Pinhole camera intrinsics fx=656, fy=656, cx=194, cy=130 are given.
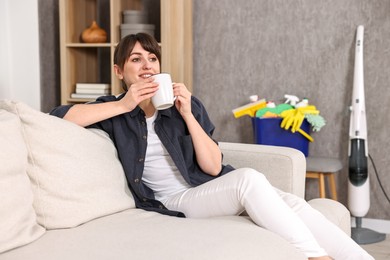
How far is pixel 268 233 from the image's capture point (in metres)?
2.03

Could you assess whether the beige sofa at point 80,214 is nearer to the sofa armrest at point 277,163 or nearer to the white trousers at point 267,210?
the white trousers at point 267,210

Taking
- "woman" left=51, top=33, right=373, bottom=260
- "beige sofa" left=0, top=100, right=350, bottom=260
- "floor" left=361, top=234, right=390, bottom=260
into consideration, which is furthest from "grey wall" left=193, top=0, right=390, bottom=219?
"beige sofa" left=0, top=100, right=350, bottom=260

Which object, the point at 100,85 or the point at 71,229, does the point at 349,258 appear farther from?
the point at 100,85

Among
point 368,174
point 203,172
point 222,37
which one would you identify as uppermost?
point 222,37

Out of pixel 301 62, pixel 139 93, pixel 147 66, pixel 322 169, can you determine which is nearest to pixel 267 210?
pixel 139 93

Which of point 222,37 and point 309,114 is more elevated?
point 222,37

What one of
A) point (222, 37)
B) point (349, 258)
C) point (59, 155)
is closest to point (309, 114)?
point (222, 37)

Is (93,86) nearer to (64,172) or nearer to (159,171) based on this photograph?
(159,171)

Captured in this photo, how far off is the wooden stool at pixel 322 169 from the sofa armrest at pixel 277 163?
82cm

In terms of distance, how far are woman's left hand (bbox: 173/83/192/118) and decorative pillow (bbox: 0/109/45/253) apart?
0.59 metres

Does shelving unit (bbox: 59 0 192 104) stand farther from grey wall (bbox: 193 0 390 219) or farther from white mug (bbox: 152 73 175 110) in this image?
white mug (bbox: 152 73 175 110)

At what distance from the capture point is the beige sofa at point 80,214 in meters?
1.79

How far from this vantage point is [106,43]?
4020 mm

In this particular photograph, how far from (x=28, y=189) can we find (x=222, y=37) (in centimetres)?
226
